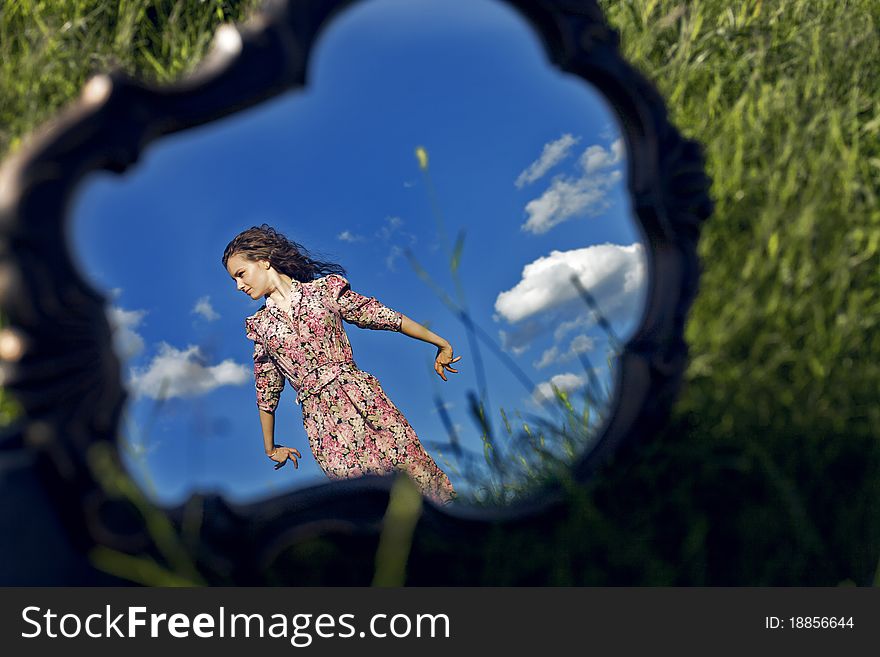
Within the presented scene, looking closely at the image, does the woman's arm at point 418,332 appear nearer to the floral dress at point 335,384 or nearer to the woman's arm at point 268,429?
the floral dress at point 335,384

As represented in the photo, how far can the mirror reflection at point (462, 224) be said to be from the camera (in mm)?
984

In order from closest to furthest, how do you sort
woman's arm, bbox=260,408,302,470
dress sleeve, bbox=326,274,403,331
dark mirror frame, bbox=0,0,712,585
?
1. dark mirror frame, bbox=0,0,712,585
2. woman's arm, bbox=260,408,302,470
3. dress sleeve, bbox=326,274,403,331

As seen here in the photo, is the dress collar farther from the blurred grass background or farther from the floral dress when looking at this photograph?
the blurred grass background

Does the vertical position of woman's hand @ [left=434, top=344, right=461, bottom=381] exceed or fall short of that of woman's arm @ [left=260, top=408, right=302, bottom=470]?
it exceeds it

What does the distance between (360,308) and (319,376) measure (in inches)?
4.2

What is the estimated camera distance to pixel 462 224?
104 cm

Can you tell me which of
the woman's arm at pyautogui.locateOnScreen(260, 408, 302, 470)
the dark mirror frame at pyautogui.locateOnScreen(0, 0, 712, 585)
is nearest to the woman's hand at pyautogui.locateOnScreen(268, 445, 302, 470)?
the woman's arm at pyautogui.locateOnScreen(260, 408, 302, 470)

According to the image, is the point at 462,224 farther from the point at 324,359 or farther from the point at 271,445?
the point at 271,445

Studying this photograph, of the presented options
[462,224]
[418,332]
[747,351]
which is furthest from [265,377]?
[747,351]

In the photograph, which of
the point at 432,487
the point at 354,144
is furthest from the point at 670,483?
the point at 354,144

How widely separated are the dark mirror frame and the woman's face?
0.65ft

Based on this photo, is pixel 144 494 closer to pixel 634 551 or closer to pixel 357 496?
pixel 357 496

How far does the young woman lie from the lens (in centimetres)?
102

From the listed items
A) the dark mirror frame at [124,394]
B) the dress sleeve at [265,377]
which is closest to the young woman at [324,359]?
the dress sleeve at [265,377]
